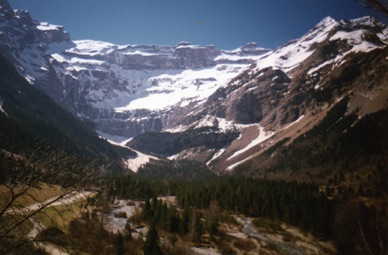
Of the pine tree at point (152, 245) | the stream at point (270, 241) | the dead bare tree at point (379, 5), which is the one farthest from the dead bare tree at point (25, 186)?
the stream at point (270, 241)

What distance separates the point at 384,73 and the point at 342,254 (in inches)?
2308

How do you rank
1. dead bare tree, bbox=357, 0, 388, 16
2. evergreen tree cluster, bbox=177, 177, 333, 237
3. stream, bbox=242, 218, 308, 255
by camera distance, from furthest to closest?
evergreen tree cluster, bbox=177, 177, 333, 237 < stream, bbox=242, 218, 308, 255 < dead bare tree, bbox=357, 0, 388, 16

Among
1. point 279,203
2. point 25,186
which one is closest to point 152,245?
point 25,186

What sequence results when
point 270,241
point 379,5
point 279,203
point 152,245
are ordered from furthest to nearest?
point 279,203 < point 270,241 < point 152,245 < point 379,5

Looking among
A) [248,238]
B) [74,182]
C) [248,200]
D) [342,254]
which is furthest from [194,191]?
[74,182]

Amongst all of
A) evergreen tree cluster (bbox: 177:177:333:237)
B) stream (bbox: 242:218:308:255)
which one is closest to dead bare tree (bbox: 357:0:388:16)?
Answer: stream (bbox: 242:218:308:255)

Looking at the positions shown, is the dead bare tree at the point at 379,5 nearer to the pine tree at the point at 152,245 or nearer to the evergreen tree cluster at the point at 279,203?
the pine tree at the point at 152,245

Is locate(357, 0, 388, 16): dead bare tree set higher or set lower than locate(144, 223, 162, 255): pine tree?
higher

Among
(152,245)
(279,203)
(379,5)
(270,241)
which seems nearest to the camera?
(379,5)

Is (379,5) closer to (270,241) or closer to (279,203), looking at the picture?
(270,241)

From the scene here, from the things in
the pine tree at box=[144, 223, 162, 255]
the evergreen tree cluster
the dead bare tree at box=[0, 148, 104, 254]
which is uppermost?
the evergreen tree cluster

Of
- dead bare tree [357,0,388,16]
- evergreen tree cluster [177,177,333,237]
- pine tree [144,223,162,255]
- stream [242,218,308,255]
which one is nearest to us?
dead bare tree [357,0,388,16]

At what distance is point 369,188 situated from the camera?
100 m

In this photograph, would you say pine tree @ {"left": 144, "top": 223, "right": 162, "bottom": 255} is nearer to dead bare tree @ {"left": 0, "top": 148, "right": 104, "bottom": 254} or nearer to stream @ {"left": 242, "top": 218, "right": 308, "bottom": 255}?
stream @ {"left": 242, "top": 218, "right": 308, "bottom": 255}
